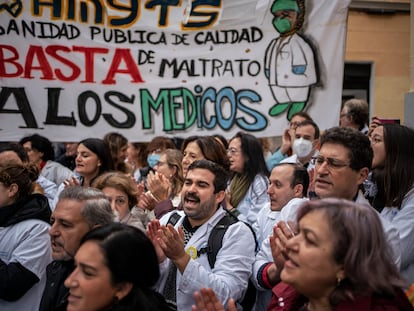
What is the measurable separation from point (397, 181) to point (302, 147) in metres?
2.51

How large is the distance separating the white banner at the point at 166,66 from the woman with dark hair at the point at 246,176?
0.17 metres

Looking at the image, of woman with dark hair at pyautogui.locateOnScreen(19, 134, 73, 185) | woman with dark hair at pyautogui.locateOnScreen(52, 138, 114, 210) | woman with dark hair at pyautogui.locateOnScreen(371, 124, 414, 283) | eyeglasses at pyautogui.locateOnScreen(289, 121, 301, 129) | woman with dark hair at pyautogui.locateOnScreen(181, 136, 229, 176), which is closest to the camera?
woman with dark hair at pyautogui.locateOnScreen(371, 124, 414, 283)

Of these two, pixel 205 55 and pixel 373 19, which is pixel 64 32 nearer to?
pixel 205 55

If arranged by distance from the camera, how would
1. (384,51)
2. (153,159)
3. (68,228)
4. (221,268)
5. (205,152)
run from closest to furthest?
(68,228) < (221,268) < (205,152) < (153,159) < (384,51)

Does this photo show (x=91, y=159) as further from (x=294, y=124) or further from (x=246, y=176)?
(x=294, y=124)

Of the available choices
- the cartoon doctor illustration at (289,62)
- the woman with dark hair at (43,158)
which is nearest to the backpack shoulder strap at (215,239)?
the cartoon doctor illustration at (289,62)

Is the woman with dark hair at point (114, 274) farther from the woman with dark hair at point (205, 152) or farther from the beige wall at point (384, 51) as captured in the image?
the beige wall at point (384, 51)

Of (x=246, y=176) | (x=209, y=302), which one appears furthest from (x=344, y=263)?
(x=246, y=176)

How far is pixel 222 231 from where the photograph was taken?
3930 mm

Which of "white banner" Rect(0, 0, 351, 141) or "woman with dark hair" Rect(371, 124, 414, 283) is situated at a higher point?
"white banner" Rect(0, 0, 351, 141)

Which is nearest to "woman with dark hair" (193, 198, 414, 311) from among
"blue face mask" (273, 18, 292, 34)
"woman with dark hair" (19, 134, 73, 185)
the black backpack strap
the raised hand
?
the raised hand

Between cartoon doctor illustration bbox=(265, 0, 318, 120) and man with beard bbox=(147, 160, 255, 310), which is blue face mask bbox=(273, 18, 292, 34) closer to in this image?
cartoon doctor illustration bbox=(265, 0, 318, 120)

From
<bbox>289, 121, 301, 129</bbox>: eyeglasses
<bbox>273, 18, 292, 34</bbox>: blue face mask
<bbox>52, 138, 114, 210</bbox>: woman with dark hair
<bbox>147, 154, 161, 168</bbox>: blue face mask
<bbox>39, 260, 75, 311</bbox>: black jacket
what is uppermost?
<bbox>273, 18, 292, 34</bbox>: blue face mask

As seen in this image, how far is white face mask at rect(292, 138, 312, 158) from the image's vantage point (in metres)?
6.45
